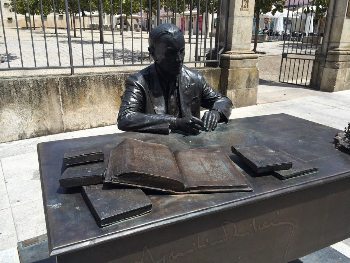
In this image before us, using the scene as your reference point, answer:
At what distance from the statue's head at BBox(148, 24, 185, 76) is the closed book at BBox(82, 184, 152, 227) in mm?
1147

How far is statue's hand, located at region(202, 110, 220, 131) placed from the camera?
2.49 metres

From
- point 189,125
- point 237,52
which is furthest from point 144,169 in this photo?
point 237,52

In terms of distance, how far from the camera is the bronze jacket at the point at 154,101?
7.98 feet

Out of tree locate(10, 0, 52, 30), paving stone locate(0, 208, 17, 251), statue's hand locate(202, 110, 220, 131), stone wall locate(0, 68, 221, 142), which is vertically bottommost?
paving stone locate(0, 208, 17, 251)

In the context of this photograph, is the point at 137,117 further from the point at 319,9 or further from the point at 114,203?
the point at 319,9

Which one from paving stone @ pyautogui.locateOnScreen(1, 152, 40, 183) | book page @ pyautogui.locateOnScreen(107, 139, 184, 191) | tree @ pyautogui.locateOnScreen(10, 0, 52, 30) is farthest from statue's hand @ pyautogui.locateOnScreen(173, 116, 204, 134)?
tree @ pyautogui.locateOnScreen(10, 0, 52, 30)

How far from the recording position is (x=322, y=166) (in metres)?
1.90

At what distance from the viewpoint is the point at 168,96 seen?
2.69 m

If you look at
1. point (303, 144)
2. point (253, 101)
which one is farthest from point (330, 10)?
point (303, 144)

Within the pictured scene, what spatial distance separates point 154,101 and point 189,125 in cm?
44

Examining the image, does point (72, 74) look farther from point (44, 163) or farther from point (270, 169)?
point (270, 169)

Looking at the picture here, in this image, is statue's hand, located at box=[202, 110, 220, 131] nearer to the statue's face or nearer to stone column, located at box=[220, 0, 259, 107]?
the statue's face

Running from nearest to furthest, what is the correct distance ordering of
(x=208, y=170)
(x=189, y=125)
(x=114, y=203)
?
(x=114, y=203), (x=208, y=170), (x=189, y=125)
